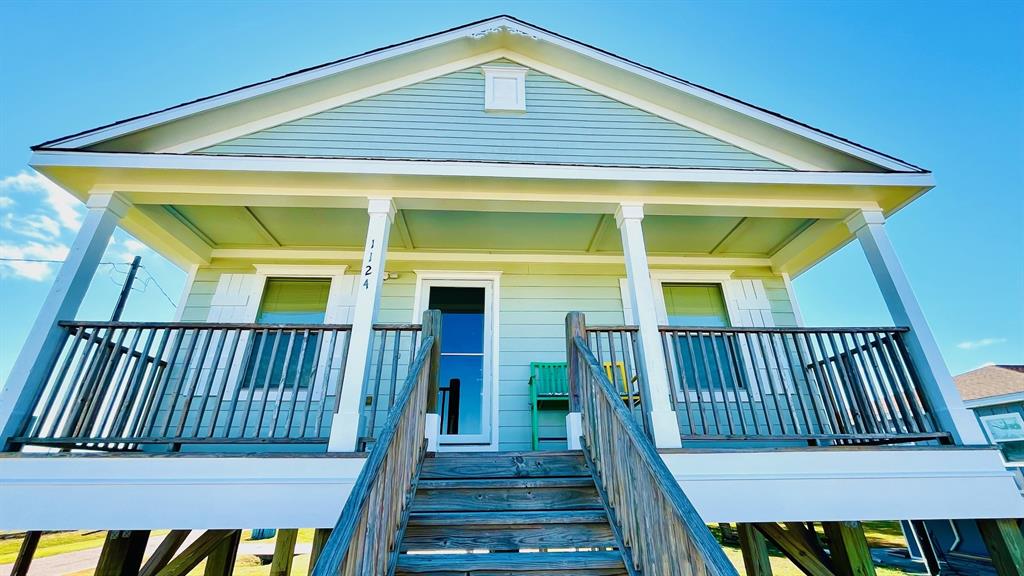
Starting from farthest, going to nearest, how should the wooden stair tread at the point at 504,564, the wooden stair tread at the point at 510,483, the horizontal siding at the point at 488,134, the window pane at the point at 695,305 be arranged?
the window pane at the point at 695,305
the horizontal siding at the point at 488,134
the wooden stair tread at the point at 510,483
the wooden stair tread at the point at 504,564

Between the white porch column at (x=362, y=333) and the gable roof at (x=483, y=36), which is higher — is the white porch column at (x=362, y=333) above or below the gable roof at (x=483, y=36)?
below

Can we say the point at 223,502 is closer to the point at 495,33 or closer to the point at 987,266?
the point at 495,33

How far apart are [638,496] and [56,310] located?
4.37 meters

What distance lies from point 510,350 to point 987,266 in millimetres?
32913

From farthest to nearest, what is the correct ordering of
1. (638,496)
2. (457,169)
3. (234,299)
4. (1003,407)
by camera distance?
(1003,407) < (234,299) < (457,169) < (638,496)

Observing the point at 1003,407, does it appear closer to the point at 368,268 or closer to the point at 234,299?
the point at 368,268

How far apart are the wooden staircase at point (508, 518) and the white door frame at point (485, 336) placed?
5.60ft

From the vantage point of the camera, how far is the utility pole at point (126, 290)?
12.4 ft

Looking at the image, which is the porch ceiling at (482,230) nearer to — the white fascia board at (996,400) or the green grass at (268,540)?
the green grass at (268,540)

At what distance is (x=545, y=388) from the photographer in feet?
15.7

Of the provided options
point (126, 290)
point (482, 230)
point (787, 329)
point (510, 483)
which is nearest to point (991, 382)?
point (787, 329)

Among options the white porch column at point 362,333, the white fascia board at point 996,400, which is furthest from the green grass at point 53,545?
the white fascia board at point 996,400

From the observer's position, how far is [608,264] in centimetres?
558

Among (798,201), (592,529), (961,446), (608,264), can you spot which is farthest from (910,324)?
(592,529)
